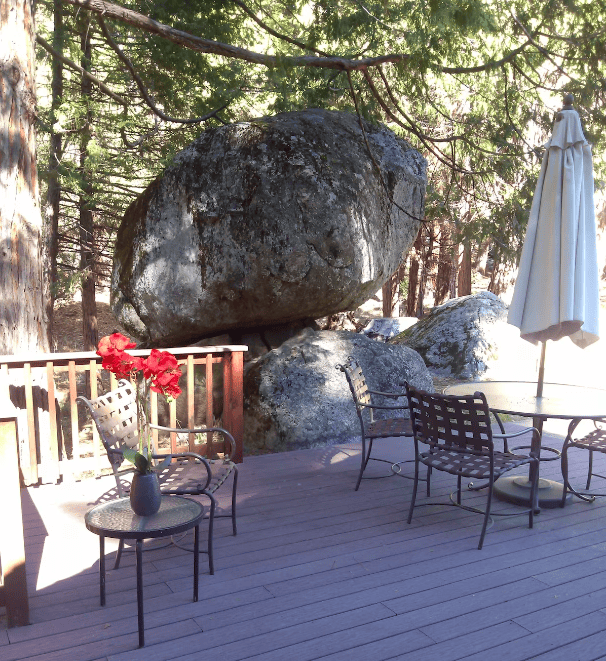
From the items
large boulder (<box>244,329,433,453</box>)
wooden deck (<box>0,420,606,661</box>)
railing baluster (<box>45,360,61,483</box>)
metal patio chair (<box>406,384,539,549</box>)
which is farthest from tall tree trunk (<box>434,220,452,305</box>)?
railing baluster (<box>45,360,61,483</box>)

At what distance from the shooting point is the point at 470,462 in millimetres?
3395

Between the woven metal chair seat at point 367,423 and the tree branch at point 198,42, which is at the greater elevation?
the tree branch at point 198,42

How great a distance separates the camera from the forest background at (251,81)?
4.83 m

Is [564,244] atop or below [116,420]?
atop

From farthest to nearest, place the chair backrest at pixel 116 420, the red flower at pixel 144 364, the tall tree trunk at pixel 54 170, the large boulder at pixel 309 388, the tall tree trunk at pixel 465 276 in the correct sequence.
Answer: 1. the tall tree trunk at pixel 465 276
2. the tall tree trunk at pixel 54 170
3. the large boulder at pixel 309 388
4. the chair backrest at pixel 116 420
5. the red flower at pixel 144 364

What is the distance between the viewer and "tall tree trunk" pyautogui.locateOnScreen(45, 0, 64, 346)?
677 centimetres

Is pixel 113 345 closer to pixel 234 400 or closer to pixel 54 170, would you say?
pixel 234 400

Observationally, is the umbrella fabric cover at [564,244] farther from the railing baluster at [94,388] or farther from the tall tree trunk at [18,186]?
the tall tree trunk at [18,186]

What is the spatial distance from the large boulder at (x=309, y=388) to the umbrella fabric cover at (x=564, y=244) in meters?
1.84

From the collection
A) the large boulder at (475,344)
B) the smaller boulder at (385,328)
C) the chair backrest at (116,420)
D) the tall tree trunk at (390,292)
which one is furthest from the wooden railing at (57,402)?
the tall tree trunk at (390,292)

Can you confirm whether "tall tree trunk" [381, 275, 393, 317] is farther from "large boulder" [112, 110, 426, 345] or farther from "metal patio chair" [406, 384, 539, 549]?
"metal patio chair" [406, 384, 539, 549]

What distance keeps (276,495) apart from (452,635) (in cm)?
181

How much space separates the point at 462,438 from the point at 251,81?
599 centimetres

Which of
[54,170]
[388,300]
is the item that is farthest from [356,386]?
[388,300]
